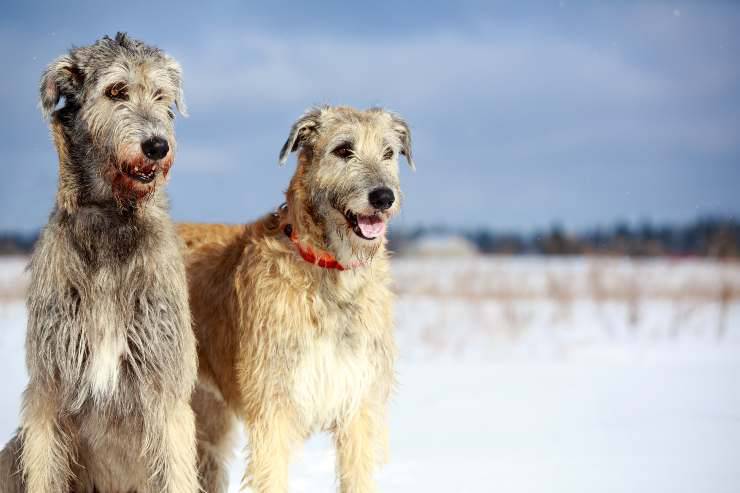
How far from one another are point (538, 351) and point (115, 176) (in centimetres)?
935

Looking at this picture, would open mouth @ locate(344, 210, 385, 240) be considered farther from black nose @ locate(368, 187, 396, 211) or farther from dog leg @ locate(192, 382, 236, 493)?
dog leg @ locate(192, 382, 236, 493)

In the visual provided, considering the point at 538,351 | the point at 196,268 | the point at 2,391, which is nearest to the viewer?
the point at 196,268

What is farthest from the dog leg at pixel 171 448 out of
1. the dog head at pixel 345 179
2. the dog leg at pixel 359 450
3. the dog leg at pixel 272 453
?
the dog head at pixel 345 179

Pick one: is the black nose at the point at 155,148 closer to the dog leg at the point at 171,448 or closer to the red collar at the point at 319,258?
the red collar at the point at 319,258

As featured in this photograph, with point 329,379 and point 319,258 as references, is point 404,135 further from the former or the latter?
point 329,379

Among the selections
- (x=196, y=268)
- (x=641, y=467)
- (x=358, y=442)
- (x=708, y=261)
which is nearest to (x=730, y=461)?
(x=641, y=467)

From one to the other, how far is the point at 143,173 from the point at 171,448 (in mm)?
1394

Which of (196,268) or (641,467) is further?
(641,467)

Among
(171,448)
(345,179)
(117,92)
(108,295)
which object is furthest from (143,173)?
(171,448)

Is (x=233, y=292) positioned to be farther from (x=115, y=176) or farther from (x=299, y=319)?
(x=115, y=176)

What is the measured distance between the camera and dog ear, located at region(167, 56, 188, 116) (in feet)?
14.6

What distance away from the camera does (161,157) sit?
4035 mm

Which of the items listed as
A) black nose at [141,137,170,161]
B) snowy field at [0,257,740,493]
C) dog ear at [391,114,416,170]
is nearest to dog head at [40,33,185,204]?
black nose at [141,137,170,161]

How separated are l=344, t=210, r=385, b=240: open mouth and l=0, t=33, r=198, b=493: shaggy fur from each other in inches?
39.4
